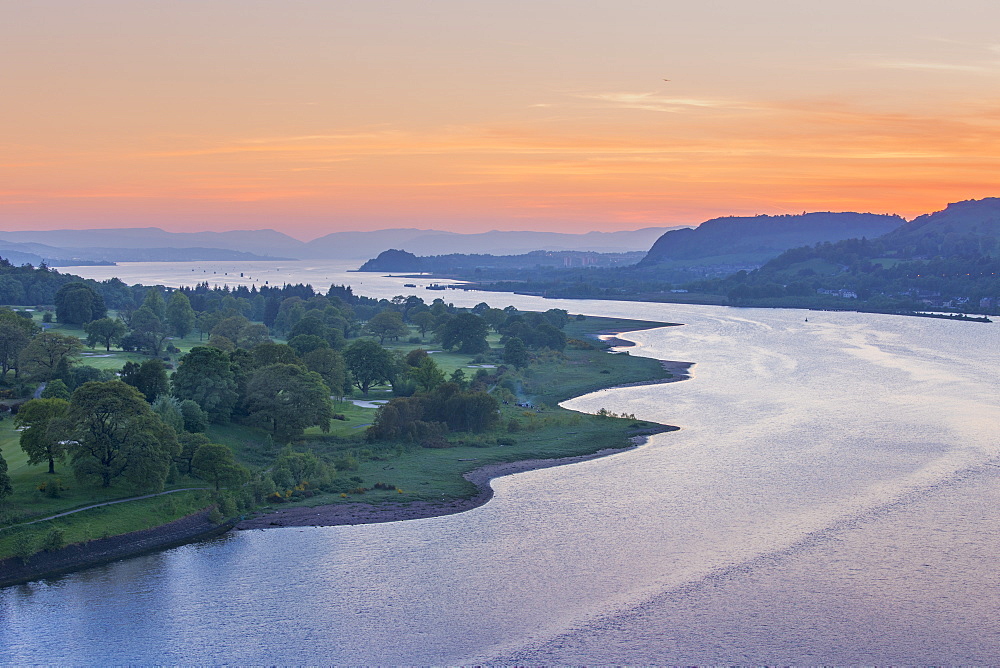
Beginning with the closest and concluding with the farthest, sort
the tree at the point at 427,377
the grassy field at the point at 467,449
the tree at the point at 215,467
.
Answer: the tree at the point at 215,467 < the grassy field at the point at 467,449 < the tree at the point at 427,377

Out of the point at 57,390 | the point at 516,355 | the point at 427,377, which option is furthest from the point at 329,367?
the point at 516,355

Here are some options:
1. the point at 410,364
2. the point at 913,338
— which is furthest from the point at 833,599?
the point at 913,338

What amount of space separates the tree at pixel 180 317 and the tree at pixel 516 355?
42.5 metres

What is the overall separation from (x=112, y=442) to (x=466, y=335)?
198 feet

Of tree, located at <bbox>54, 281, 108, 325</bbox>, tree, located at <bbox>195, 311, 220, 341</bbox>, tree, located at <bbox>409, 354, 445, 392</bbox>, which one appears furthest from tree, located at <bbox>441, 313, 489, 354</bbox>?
tree, located at <bbox>54, 281, 108, 325</bbox>

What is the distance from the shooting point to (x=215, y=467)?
41.7m

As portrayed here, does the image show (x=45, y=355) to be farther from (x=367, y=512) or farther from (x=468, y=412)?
(x=367, y=512)

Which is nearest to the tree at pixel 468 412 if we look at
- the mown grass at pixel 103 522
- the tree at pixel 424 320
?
the mown grass at pixel 103 522

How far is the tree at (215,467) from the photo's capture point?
4172cm

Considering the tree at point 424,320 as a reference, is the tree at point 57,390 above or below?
below

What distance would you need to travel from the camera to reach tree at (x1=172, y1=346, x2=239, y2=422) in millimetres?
50531

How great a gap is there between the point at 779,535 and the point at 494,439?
21275mm

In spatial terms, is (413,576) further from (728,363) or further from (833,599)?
(728,363)

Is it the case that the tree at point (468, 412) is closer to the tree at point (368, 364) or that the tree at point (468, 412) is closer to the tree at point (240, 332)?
the tree at point (368, 364)
